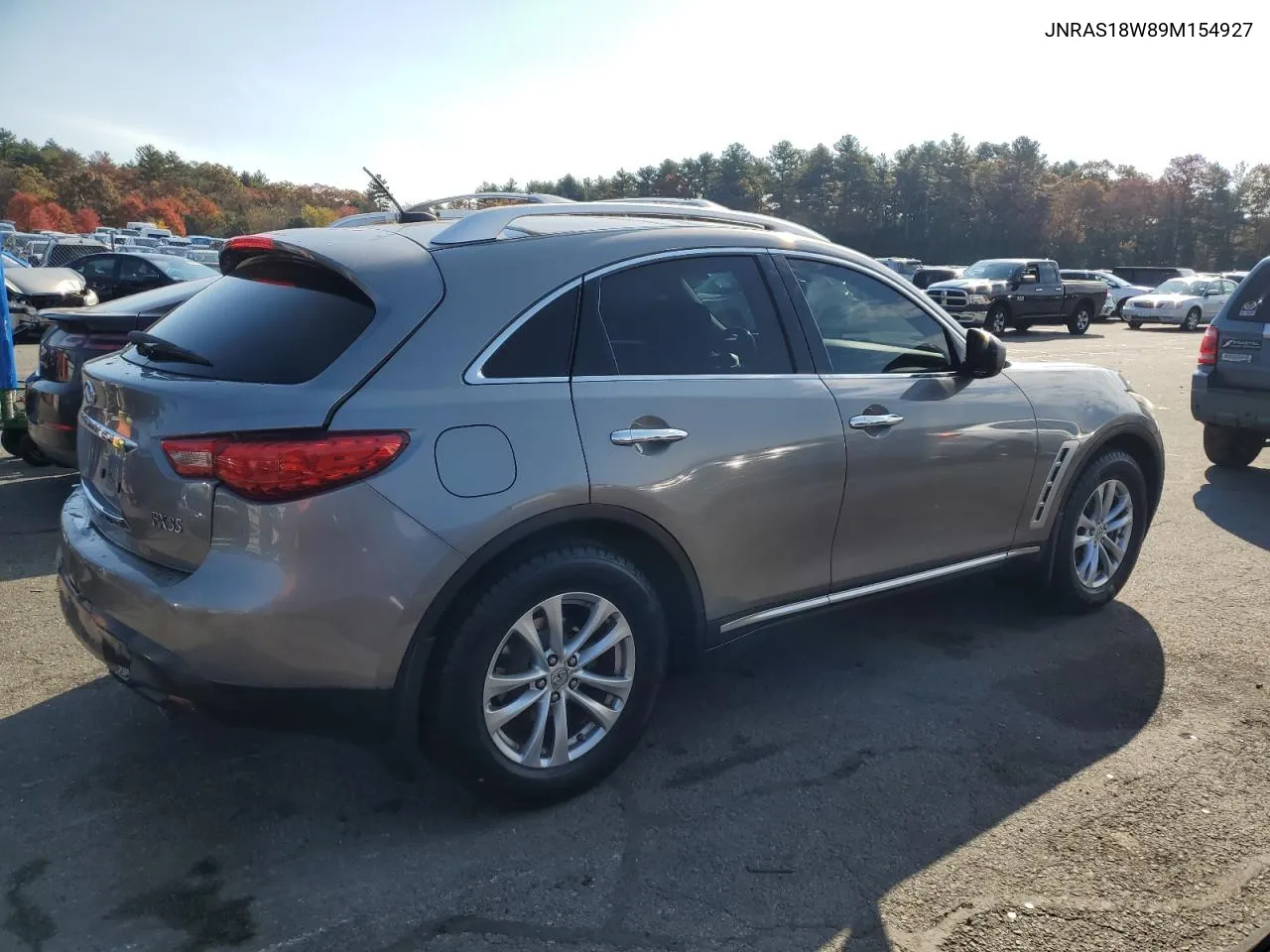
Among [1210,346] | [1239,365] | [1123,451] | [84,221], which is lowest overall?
[1123,451]

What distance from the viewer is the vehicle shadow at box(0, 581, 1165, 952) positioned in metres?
2.55

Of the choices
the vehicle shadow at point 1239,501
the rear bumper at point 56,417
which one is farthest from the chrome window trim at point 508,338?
the vehicle shadow at point 1239,501

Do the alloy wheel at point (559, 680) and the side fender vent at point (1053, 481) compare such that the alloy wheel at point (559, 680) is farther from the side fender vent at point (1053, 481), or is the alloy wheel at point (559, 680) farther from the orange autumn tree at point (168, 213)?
the orange autumn tree at point (168, 213)

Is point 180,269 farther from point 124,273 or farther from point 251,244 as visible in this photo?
point 251,244

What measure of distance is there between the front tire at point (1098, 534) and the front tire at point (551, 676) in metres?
2.39

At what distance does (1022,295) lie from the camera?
2509 centimetres

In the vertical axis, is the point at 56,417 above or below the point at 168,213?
below

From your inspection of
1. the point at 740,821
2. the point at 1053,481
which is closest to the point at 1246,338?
the point at 1053,481

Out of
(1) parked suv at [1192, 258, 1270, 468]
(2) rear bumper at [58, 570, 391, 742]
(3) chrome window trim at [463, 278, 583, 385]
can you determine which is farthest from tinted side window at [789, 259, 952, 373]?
(1) parked suv at [1192, 258, 1270, 468]

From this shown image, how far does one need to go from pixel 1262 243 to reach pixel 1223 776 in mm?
86110

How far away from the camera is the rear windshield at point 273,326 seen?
2.79m

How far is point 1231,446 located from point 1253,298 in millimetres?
1357

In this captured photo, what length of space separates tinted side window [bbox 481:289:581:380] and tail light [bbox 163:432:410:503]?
17.7 inches

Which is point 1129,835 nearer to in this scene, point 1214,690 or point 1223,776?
point 1223,776
